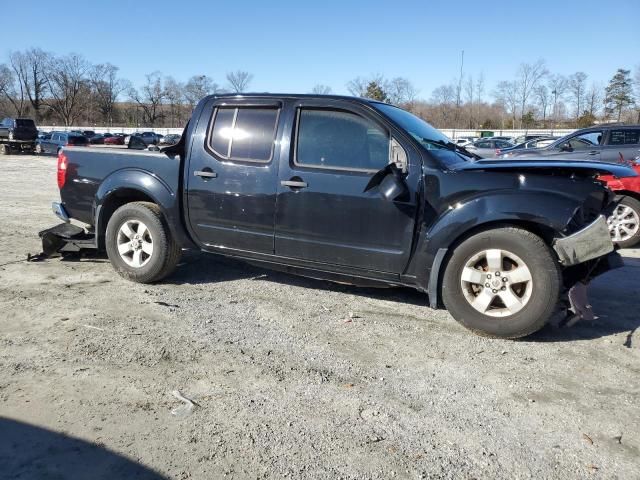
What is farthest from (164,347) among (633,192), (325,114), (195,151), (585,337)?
(633,192)

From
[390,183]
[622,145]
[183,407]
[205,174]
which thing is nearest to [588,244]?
[390,183]

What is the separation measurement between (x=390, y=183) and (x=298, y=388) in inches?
69.7

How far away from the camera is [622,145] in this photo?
9.20 m

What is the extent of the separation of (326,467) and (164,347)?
5.80 feet

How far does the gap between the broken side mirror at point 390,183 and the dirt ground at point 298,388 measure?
108 cm

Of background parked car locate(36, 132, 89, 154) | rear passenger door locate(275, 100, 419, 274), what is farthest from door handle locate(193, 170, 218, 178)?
background parked car locate(36, 132, 89, 154)

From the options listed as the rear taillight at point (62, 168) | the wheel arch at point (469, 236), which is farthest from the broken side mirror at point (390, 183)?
the rear taillight at point (62, 168)

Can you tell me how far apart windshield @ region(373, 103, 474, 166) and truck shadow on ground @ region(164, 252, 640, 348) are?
138 cm

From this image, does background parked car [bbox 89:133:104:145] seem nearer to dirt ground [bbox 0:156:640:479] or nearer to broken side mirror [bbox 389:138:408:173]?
dirt ground [bbox 0:156:640:479]

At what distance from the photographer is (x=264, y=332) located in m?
4.06

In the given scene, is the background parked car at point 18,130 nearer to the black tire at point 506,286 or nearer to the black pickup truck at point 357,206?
the black pickup truck at point 357,206

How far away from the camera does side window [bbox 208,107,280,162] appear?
4.68 m

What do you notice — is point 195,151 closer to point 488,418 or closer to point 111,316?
point 111,316

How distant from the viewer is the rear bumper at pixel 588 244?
11.8 feet
